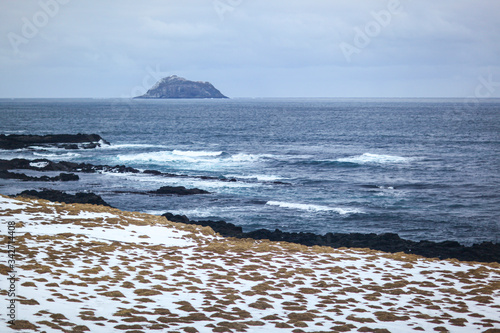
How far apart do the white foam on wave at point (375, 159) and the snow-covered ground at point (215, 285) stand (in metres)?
35.9

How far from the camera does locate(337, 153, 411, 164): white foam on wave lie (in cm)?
5231

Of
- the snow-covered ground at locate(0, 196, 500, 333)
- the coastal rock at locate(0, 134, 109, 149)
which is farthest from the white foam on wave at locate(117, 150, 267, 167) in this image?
the snow-covered ground at locate(0, 196, 500, 333)

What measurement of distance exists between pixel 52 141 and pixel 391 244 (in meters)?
54.4

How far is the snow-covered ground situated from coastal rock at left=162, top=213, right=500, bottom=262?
3625 mm

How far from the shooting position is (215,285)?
504 inches

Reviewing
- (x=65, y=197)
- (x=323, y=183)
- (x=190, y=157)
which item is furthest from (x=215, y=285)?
(x=190, y=157)

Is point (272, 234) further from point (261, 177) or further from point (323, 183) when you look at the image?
point (261, 177)

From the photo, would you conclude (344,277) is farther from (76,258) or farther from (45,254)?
(45,254)

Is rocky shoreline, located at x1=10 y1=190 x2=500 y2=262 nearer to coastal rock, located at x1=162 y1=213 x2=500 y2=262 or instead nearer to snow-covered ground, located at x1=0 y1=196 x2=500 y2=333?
coastal rock, located at x1=162 y1=213 x2=500 y2=262

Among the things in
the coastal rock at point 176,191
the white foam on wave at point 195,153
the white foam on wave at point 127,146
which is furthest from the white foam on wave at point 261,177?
the white foam on wave at point 127,146

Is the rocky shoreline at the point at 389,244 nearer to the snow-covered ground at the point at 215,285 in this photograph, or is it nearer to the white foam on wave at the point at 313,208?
the snow-covered ground at the point at 215,285

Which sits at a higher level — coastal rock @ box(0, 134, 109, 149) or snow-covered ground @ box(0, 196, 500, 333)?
coastal rock @ box(0, 134, 109, 149)

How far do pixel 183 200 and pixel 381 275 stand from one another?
19986 mm

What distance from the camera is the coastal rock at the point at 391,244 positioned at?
1998 cm
